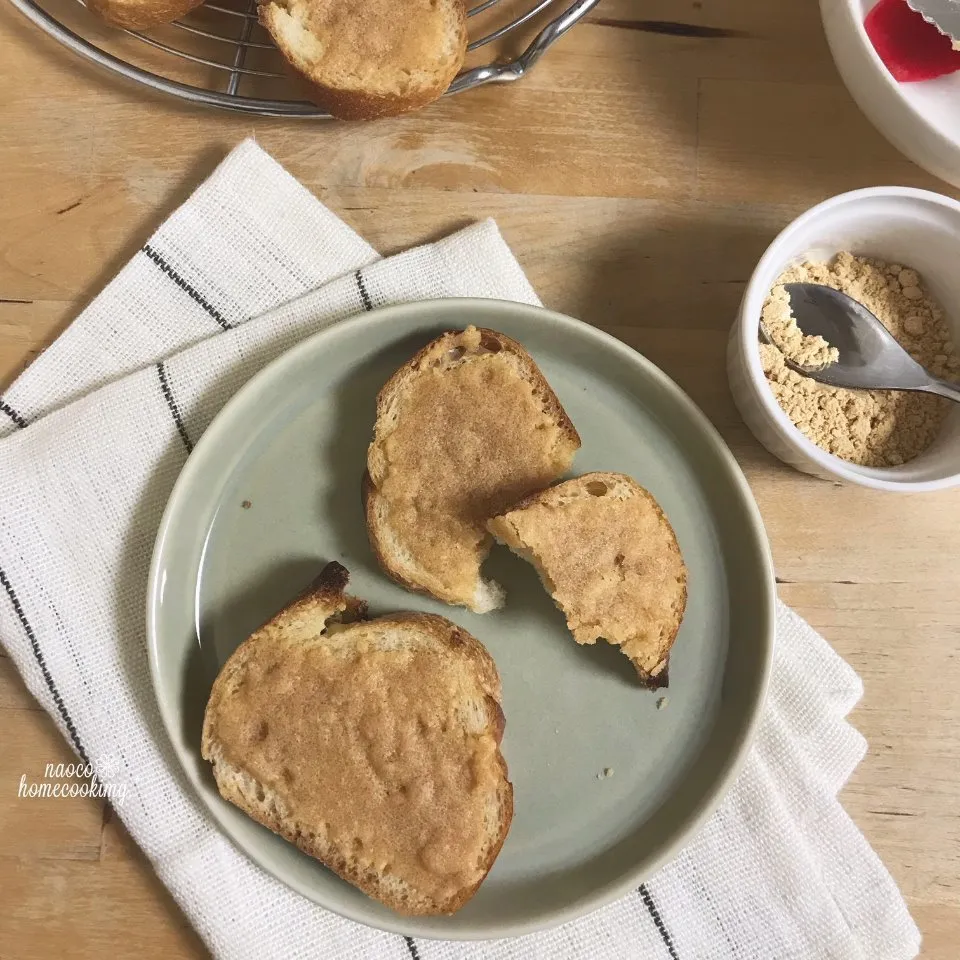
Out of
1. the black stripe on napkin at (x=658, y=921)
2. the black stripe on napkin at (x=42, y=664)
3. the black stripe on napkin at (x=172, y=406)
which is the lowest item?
the black stripe on napkin at (x=658, y=921)

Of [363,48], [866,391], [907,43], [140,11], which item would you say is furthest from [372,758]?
[907,43]

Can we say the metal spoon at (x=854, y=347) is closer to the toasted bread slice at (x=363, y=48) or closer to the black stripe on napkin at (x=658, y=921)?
the toasted bread slice at (x=363, y=48)

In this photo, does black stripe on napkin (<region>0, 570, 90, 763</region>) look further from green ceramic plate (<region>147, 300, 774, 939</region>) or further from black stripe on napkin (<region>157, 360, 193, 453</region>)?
black stripe on napkin (<region>157, 360, 193, 453</region>)

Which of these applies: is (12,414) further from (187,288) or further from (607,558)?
(607,558)

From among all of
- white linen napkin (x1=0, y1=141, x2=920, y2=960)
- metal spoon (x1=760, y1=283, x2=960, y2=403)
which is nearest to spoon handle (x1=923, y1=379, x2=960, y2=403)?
metal spoon (x1=760, y1=283, x2=960, y2=403)

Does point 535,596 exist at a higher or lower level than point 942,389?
lower

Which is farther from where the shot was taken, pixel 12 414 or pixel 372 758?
pixel 12 414

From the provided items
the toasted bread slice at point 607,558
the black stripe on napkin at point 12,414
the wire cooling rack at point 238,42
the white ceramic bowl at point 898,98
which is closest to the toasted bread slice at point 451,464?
the toasted bread slice at point 607,558

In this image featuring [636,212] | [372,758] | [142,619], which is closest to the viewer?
[372,758]

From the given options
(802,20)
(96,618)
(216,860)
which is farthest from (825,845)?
(802,20)
